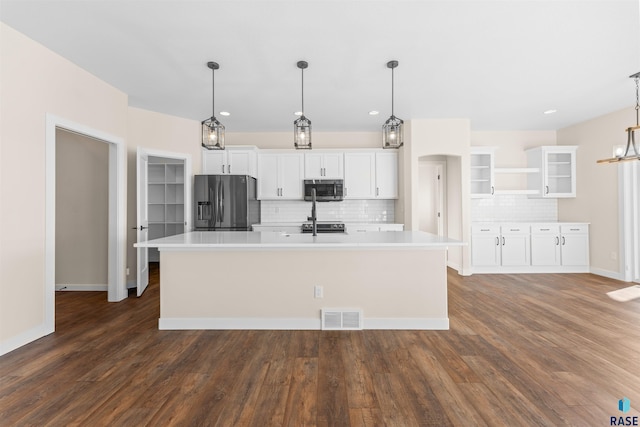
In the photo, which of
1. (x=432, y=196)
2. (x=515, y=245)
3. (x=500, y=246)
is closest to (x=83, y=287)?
(x=432, y=196)

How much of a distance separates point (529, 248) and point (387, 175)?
2.81 m

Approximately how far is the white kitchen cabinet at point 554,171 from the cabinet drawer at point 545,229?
2.16ft

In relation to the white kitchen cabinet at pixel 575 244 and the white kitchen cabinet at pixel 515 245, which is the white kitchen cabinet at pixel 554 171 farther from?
the white kitchen cabinet at pixel 515 245

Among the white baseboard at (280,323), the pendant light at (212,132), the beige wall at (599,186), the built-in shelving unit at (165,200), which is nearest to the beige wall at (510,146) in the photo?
the beige wall at (599,186)

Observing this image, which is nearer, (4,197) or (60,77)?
(4,197)

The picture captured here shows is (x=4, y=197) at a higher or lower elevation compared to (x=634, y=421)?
higher

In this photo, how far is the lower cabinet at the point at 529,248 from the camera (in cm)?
526

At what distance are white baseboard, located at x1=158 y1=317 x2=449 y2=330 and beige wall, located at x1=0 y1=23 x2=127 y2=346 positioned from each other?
1.13 m

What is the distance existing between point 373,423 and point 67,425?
5.50 ft

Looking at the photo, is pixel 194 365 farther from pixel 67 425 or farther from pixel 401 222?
pixel 401 222

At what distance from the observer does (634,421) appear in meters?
1.65

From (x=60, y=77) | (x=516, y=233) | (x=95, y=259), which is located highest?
(x=60, y=77)

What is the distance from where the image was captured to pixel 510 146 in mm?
5883

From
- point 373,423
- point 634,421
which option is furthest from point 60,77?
point 634,421
